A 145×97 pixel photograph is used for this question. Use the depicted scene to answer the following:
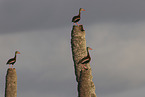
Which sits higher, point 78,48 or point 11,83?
point 78,48

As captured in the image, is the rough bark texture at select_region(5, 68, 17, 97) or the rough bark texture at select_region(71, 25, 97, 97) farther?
the rough bark texture at select_region(5, 68, 17, 97)

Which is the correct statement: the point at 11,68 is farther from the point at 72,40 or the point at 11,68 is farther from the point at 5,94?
the point at 72,40

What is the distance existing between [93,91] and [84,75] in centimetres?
822

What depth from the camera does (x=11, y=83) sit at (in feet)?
151

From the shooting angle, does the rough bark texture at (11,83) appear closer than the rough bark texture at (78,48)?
No

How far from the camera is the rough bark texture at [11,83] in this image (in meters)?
45.8

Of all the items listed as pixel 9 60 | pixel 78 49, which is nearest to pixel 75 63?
pixel 78 49

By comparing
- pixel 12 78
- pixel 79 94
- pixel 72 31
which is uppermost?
pixel 72 31

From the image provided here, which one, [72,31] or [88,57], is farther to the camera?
[72,31]

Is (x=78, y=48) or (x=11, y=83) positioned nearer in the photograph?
(x=78, y=48)

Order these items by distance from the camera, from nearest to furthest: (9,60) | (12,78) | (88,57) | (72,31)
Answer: (88,57)
(72,31)
(12,78)
(9,60)

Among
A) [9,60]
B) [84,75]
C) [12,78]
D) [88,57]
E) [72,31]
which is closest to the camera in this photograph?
[84,75]

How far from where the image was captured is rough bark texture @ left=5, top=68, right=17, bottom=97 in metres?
45.8

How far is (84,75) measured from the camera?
3475 centimetres
